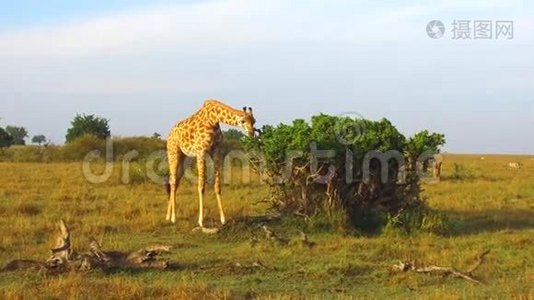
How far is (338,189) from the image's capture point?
42.1ft

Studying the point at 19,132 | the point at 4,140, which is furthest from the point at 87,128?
the point at 19,132

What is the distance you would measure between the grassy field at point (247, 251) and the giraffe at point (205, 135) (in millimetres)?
678

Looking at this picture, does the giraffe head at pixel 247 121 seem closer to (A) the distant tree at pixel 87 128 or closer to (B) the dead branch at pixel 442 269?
(B) the dead branch at pixel 442 269

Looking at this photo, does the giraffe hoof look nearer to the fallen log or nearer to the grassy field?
the grassy field

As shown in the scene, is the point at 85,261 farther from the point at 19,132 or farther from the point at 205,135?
the point at 19,132

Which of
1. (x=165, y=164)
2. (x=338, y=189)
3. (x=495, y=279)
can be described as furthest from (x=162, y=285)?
(x=165, y=164)

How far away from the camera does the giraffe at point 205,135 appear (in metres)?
12.7

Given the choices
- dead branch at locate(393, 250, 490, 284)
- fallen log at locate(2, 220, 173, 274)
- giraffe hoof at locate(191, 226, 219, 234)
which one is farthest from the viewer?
giraffe hoof at locate(191, 226, 219, 234)

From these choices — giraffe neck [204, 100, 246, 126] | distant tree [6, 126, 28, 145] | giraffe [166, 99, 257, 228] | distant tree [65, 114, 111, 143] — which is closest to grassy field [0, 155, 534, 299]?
giraffe [166, 99, 257, 228]

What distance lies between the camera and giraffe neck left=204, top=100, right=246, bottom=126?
41.7 feet

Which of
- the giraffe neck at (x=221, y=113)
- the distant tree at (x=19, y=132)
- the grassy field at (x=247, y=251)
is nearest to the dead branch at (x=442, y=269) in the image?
the grassy field at (x=247, y=251)

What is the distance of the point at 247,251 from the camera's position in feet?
33.8

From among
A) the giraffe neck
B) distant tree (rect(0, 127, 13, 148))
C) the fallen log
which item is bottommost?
the fallen log

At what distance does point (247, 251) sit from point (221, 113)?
11.6 feet
